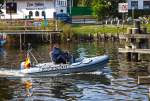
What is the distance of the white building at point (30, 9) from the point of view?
8688 centimetres

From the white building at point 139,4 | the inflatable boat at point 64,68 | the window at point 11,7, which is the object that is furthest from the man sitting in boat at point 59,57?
the white building at point 139,4

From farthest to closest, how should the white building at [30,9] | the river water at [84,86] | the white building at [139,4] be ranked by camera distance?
the white building at [139,4] → the white building at [30,9] → the river water at [84,86]

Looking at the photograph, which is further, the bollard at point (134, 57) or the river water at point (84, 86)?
the bollard at point (134, 57)

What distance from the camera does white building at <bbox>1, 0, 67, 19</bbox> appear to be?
86.9 m

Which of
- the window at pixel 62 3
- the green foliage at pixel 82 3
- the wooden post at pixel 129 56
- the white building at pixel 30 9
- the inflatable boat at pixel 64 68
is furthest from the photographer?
the green foliage at pixel 82 3

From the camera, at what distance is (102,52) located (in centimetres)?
5406

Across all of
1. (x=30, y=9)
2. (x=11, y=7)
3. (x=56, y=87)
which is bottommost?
(x=56, y=87)

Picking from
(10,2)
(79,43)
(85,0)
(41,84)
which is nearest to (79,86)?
(41,84)

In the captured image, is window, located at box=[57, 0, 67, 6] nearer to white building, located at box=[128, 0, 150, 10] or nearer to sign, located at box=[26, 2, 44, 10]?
sign, located at box=[26, 2, 44, 10]

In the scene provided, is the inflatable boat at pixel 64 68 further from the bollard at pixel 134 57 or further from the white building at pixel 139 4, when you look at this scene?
the white building at pixel 139 4

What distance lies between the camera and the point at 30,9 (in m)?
87.2

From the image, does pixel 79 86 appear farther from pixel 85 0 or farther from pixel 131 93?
pixel 85 0

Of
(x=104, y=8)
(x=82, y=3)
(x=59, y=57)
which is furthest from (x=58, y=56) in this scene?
(x=82, y=3)

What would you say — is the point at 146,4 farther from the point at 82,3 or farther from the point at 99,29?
the point at 99,29
